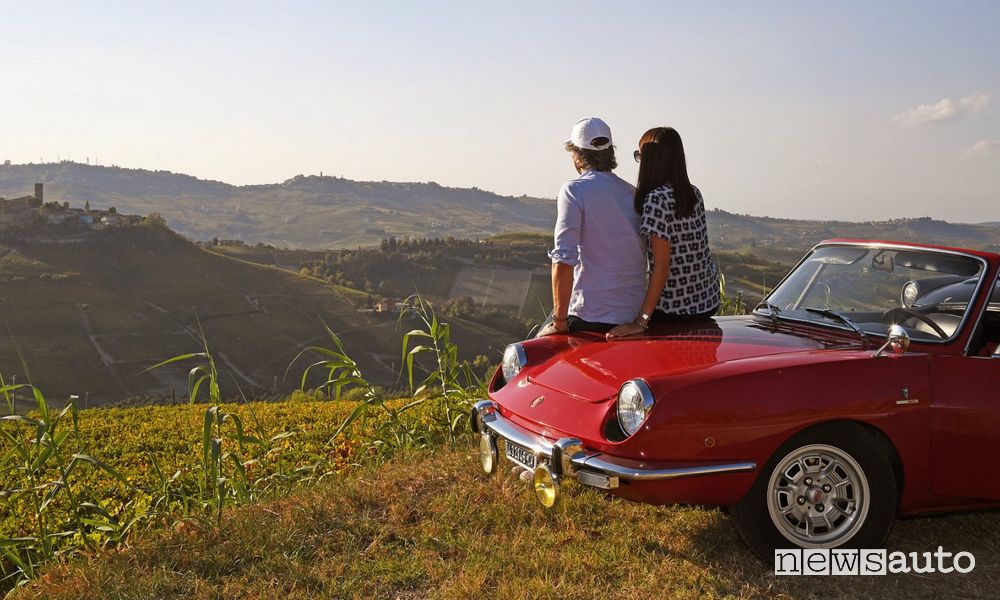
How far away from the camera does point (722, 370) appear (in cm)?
392

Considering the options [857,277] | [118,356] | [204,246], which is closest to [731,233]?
[204,246]

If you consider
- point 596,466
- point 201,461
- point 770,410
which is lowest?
point 201,461

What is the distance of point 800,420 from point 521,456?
134cm

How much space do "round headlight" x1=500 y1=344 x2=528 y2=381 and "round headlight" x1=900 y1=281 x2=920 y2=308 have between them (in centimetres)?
209

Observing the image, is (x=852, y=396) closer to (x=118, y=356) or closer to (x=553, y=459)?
(x=553, y=459)

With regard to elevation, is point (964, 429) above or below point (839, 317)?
below

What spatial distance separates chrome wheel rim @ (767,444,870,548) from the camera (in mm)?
3869

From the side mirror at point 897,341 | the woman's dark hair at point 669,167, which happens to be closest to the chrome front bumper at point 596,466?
the side mirror at point 897,341

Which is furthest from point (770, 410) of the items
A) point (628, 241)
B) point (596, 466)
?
point (628, 241)

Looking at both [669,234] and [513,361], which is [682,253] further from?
[513,361]

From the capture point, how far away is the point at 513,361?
514 centimetres

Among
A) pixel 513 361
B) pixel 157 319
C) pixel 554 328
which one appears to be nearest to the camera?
pixel 513 361

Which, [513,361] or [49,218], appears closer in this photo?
[513,361]

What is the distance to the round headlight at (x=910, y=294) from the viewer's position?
4746 mm
